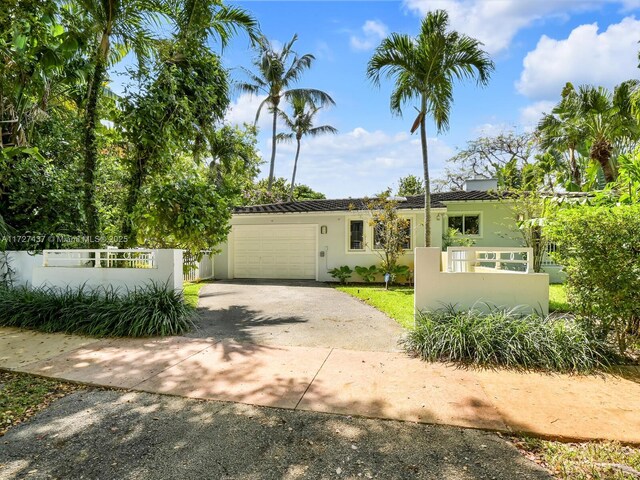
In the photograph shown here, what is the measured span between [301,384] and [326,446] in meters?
1.25

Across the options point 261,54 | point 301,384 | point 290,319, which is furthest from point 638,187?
point 261,54

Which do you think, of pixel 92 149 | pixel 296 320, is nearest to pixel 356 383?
pixel 296 320

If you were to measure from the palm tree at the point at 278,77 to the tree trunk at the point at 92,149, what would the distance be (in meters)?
14.6

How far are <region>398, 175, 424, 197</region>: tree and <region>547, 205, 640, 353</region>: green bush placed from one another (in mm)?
30339

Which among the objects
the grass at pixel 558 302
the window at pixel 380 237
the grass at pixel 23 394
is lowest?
the grass at pixel 23 394

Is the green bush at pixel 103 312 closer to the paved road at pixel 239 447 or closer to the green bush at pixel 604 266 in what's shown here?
the paved road at pixel 239 447

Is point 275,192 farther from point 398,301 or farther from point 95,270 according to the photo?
point 95,270

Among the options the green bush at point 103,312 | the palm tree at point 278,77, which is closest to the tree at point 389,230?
the green bush at point 103,312

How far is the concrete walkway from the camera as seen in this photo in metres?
3.31

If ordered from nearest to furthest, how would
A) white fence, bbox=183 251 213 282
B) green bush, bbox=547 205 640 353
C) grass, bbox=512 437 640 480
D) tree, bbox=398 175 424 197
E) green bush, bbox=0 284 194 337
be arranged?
grass, bbox=512 437 640 480 → green bush, bbox=547 205 640 353 → green bush, bbox=0 284 194 337 → white fence, bbox=183 251 213 282 → tree, bbox=398 175 424 197

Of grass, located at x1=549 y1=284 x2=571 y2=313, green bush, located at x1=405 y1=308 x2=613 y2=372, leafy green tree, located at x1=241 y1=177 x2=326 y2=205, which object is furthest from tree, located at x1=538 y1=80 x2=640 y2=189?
leafy green tree, located at x1=241 y1=177 x2=326 y2=205

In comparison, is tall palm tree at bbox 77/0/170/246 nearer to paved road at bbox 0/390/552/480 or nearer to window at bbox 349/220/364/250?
paved road at bbox 0/390/552/480

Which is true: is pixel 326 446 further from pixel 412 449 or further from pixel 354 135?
pixel 354 135

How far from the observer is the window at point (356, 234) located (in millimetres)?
14305
